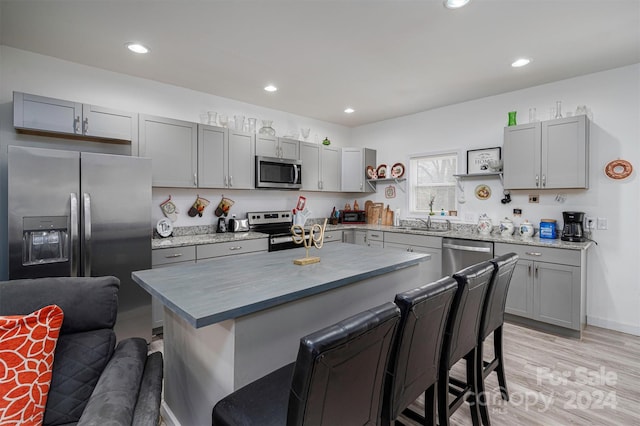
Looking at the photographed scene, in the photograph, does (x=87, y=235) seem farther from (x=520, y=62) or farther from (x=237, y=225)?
(x=520, y=62)

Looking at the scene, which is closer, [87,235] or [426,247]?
[87,235]

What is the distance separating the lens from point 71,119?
9.15 feet

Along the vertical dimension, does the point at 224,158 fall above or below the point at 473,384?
above

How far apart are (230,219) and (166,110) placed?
152cm

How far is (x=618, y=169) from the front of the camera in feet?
10.4

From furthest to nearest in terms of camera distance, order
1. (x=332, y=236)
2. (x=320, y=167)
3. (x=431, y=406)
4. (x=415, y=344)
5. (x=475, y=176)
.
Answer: (x=320, y=167) → (x=332, y=236) → (x=475, y=176) → (x=431, y=406) → (x=415, y=344)

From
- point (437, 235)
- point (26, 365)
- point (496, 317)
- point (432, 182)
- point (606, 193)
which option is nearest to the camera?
point (26, 365)

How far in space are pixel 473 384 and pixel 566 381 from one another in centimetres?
107

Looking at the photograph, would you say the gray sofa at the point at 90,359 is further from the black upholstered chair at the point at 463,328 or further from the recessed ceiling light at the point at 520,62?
the recessed ceiling light at the point at 520,62

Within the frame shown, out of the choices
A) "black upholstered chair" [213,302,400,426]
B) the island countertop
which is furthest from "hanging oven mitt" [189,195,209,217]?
"black upholstered chair" [213,302,400,426]

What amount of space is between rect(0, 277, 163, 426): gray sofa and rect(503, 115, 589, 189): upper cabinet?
12.9 ft

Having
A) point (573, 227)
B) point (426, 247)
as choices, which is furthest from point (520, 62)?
point (426, 247)

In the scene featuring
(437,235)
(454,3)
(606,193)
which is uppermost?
(454,3)

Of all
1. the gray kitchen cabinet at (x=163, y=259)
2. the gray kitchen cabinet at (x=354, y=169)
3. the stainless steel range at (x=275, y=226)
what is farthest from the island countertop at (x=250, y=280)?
the gray kitchen cabinet at (x=354, y=169)
